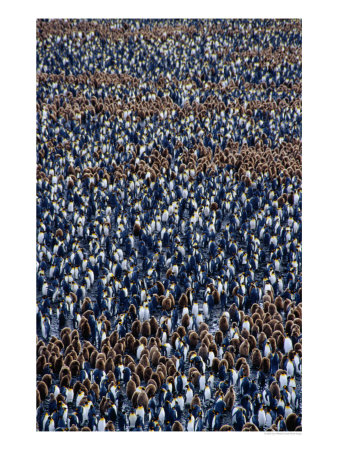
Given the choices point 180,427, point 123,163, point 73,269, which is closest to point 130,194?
point 123,163

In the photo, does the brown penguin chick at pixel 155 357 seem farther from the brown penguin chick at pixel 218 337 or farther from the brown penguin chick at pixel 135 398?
the brown penguin chick at pixel 218 337

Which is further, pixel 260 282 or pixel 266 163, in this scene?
pixel 266 163

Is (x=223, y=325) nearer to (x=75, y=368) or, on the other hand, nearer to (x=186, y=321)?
(x=186, y=321)

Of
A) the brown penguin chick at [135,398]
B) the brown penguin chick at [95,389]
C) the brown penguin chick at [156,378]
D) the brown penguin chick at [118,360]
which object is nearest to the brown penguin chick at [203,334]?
the brown penguin chick at [156,378]

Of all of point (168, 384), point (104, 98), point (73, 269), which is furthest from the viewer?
point (104, 98)

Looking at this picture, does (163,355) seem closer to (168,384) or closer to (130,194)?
(168,384)

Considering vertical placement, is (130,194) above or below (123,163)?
below

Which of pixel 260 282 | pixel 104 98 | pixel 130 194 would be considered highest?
pixel 104 98
